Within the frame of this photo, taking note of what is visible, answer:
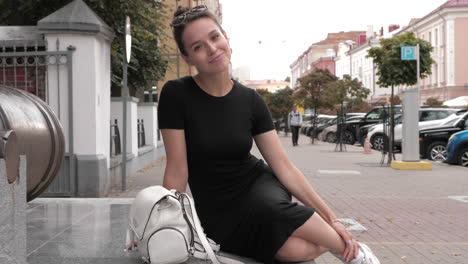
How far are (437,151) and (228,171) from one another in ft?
58.7

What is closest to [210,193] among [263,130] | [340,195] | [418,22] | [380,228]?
[263,130]

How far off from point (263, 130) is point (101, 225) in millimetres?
2172

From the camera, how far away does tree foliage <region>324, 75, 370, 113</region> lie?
144 feet

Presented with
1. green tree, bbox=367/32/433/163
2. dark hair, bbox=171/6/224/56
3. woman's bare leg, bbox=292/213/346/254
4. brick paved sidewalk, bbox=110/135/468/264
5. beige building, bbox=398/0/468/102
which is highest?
beige building, bbox=398/0/468/102

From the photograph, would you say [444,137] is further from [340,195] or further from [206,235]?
[206,235]

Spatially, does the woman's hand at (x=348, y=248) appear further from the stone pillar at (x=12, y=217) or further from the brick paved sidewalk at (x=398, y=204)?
the brick paved sidewalk at (x=398, y=204)

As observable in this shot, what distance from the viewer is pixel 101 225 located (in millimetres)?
5398

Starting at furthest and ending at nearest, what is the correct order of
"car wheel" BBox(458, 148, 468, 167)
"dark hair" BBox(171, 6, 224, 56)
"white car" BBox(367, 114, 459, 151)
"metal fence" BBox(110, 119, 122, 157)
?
"white car" BBox(367, 114, 459, 151) < "car wheel" BBox(458, 148, 468, 167) < "metal fence" BBox(110, 119, 122, 157) < "dark hair" BBox(171, 6, 224, 56)

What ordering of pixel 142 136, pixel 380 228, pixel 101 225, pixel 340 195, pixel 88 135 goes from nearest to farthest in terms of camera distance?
pixel 101 225
pixel 380 228
pixel 88 135
pixel 340 195
pixel 142 136

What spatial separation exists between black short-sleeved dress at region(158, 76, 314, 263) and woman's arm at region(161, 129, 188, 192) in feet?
0.15

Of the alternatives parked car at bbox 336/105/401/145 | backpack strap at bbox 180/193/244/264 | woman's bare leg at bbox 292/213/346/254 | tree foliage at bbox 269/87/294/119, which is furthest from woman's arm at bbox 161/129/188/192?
tree foliage at bbox 269/87/294/119

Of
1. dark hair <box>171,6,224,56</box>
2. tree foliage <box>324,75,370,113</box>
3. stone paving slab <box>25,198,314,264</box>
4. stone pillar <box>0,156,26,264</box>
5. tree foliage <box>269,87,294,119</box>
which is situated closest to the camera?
stone pillar <box>0,156,26,264</box>

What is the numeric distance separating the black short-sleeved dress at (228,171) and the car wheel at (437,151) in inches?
689

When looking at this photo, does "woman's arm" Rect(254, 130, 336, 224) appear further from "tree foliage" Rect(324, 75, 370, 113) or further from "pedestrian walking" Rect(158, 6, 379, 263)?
"tree foliage" Rect(324, 75, 370, 113)
